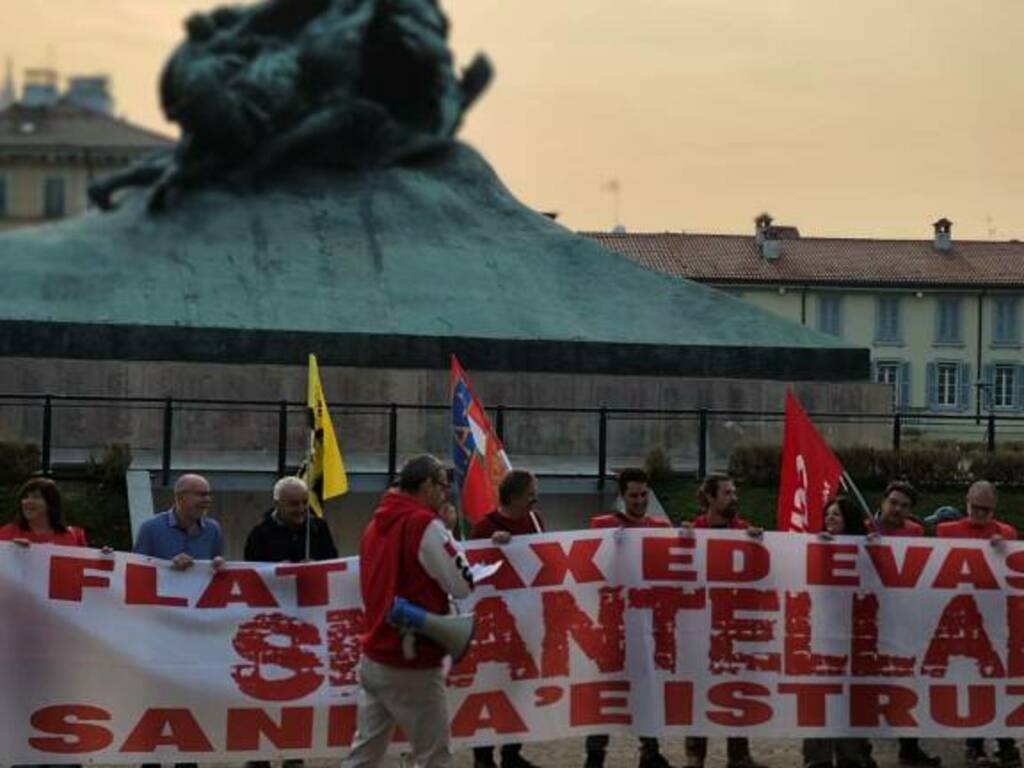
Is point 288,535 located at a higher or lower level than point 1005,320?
lower

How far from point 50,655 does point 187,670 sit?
55cm

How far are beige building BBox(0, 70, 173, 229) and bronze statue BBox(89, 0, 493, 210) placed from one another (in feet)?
49.0

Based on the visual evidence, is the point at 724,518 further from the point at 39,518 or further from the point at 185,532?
the point at 39,518

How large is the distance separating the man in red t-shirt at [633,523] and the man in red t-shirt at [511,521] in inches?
11.1

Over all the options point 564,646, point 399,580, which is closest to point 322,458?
point 564,646

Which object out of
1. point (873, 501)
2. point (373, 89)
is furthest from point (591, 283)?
point (873, 501)

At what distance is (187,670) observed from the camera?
27.5 ft

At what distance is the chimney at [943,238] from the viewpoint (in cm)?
7075

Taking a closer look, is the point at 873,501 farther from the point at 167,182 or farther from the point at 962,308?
the point at 962,308

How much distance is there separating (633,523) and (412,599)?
2053mm

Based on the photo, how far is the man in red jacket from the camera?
23.2 ft

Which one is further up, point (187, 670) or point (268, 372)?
point (268, 372)

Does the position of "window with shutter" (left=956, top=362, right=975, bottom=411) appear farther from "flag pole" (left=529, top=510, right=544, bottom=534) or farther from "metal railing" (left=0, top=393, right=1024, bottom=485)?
"flag pole" (left=529, top=510, right=544, bottom=534)

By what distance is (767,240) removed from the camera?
225 ft
